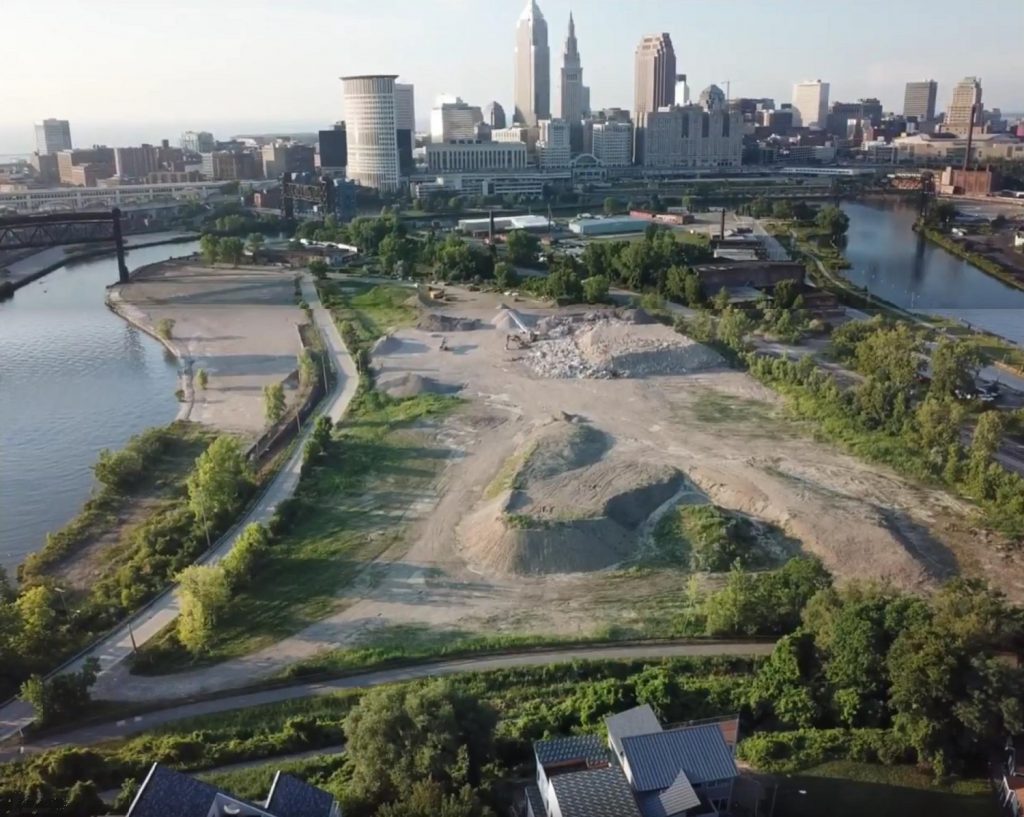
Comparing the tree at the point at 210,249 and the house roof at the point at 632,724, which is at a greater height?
the tree at the point at 210,249

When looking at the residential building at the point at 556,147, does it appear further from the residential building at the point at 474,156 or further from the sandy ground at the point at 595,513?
the sandy ground at the point at 595,513

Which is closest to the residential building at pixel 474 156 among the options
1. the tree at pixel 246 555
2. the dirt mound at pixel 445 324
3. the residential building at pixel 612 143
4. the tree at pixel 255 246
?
the residential building at pixel 612 143

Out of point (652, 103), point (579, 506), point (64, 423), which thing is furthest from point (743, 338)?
point (652, 103)

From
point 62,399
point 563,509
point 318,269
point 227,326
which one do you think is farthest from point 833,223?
point 62,399

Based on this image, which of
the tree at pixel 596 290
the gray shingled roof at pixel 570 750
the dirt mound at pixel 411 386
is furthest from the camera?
the tree at pixel 596 290

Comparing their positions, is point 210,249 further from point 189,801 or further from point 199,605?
point 189,801

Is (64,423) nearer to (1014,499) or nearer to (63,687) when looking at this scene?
(63,687)

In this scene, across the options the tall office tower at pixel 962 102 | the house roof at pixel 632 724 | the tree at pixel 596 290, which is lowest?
the house roof at pixel 632 724
